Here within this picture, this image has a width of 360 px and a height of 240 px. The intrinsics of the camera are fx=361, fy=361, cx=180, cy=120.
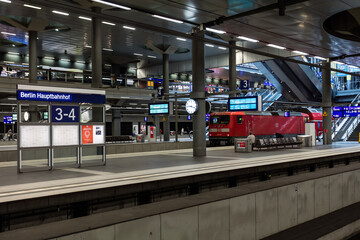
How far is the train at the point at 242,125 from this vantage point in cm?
2411

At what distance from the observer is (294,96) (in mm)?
38469

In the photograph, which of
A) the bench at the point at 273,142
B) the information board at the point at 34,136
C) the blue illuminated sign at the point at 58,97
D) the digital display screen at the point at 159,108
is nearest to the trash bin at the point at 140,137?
the digital display screen at the point at 159,108

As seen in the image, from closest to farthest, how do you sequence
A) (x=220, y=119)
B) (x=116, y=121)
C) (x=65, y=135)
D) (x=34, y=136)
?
(x=34, y=136)
(x=65, y=135)
(x=220, y=119)
(x=116, y=121)

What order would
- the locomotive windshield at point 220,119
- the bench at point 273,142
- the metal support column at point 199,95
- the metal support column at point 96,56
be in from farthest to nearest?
the locomotive windshield at point 220,119 < the bench at point 273,142 < the metal support column at point 96,56 < the metal support column at point 199,95

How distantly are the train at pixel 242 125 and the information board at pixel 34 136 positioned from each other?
15124 millimetres

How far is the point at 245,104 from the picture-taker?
21.8m

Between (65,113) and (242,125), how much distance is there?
14844 mm

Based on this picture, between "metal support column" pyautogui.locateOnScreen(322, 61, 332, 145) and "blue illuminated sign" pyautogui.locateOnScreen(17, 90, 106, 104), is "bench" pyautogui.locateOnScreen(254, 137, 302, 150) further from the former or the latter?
"blue illuminated sign" pyautogui.locateOnScreen(17, 90, 106, 104)

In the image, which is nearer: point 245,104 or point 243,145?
point 243,145

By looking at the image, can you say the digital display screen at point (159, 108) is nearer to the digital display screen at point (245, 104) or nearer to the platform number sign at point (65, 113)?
the digital display screen at point (245, 104)

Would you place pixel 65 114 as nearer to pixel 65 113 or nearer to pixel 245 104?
pixel 65 113

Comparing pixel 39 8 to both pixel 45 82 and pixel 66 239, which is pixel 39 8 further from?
pixel 66 239

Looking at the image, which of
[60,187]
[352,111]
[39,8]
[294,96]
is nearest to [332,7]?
[60,187]

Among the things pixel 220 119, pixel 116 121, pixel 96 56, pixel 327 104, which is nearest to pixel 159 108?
pixel 220 119
